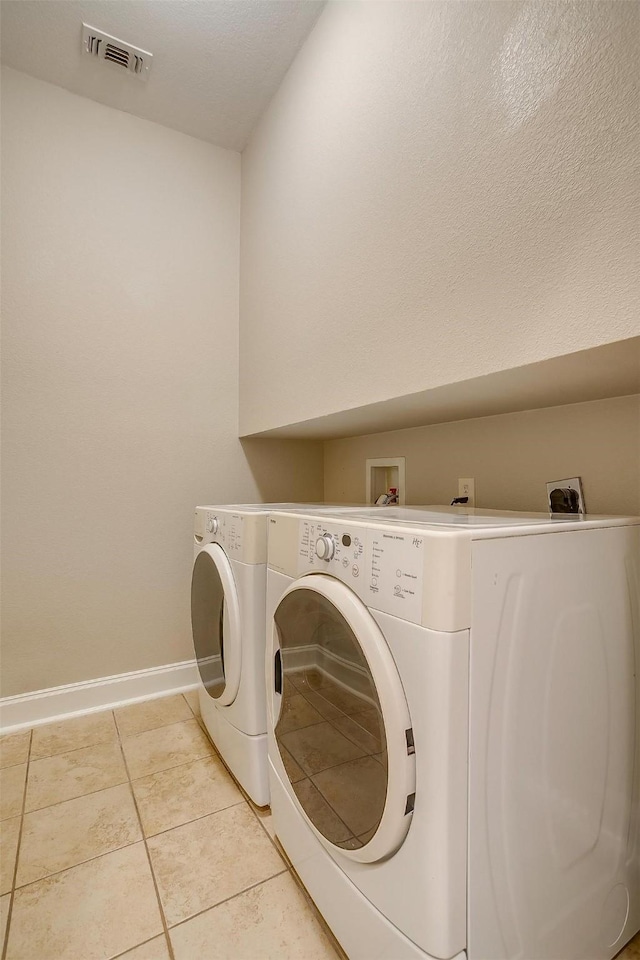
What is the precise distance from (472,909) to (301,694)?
1.54 ft

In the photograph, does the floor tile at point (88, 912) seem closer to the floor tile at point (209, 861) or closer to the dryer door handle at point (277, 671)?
the floor tile at point (209, 861)

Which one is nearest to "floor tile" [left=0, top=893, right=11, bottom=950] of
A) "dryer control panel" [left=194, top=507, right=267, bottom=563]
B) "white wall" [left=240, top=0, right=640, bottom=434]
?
"dryer control panel" [left=194, top=507, right=267, bottom=563]

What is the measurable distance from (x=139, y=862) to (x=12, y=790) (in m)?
0.60

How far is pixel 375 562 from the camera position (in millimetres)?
776

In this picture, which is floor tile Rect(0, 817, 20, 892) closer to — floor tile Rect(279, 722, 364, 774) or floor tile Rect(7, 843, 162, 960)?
floor tile Rect(7, 843, 162, 960)

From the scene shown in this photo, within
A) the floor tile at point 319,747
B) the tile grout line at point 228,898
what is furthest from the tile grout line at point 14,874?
the floor tile at point 319,747

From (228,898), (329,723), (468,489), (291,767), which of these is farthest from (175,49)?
(228,898)

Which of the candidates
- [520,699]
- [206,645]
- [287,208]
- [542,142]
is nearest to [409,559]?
[520,699]

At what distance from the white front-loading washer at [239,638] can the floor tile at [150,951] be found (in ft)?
1.31

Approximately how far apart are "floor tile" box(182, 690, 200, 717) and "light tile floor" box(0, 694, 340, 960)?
0.80ft

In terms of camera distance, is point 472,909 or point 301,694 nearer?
point 472,909

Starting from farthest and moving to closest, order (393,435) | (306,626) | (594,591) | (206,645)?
(393,435) < (206,645) < (306,626) < (594,591)

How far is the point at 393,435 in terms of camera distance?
73.7 inches

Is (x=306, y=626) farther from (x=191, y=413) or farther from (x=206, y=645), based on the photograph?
(x=191, y=413)
